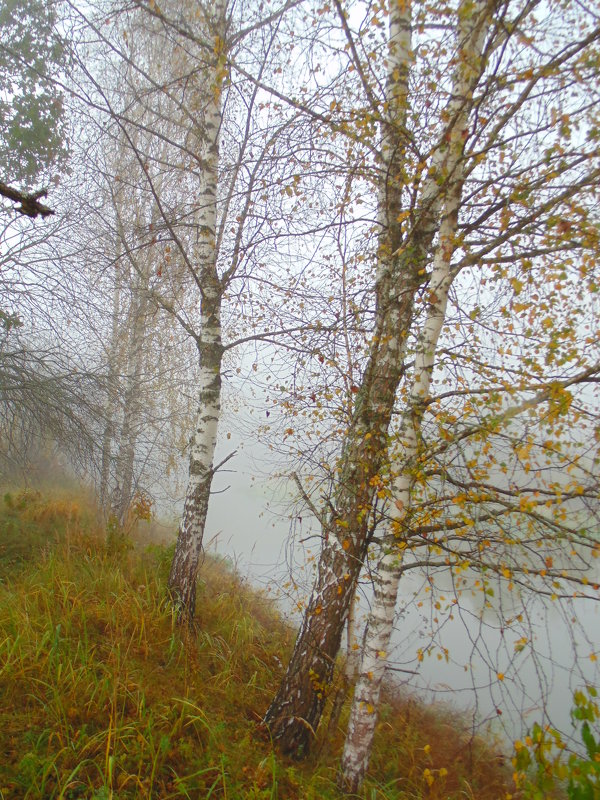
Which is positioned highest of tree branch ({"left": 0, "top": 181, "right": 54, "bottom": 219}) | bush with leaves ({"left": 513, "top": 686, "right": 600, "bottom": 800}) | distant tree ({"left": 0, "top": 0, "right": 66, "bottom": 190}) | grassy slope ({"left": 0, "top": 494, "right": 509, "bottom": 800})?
distant tree ({"left": 0, "top": 0, "right": 66, "bottom": 190})

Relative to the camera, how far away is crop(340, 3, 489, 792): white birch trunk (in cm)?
248

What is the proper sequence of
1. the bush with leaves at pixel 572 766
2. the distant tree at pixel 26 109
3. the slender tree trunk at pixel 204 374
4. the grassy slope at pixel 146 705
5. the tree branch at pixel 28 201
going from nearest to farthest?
the tree branch at pixel 28 201 → the bush with leaves at pixel 572 766 → the grassy slope at pixel 146 705 → the slender tree trunk at pixel 204 374 → the distant tree at pixel 26 109

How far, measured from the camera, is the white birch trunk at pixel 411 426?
2.48m

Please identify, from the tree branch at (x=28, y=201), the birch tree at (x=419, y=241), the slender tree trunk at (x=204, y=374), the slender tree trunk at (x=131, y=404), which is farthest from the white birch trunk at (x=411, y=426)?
the slender tree trunk at (x=131, y=404)

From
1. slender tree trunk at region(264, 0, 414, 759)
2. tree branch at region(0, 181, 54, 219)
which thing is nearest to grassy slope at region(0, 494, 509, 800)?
slender tree trunk at region(264, 0, 414, 759)

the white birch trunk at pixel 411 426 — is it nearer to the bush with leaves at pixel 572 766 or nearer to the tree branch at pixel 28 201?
the bush with leaves at pixel 572 766

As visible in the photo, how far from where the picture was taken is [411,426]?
2.66 meters

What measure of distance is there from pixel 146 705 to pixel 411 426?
2.43 metres

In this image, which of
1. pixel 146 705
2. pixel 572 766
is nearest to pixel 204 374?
pixel 146 705

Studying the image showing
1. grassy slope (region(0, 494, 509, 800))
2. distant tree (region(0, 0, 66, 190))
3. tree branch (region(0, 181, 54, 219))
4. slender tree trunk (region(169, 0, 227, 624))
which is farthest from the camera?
distant tree (region(0, 0, 66, 190))

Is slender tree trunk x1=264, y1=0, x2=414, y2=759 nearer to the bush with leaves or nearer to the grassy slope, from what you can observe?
the grassy slope

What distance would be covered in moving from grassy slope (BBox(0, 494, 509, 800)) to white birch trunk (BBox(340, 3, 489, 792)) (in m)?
0.34

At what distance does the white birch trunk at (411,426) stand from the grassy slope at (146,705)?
335 millimetres

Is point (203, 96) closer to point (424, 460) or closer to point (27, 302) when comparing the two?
point (27, 302)
